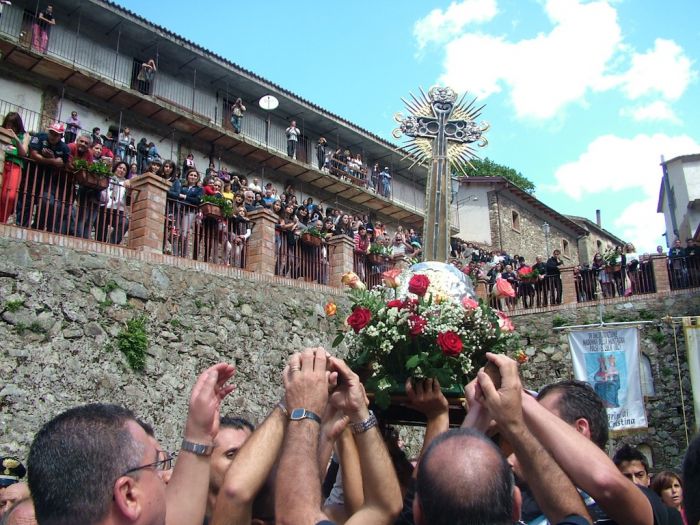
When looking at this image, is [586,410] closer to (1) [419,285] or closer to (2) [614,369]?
(1) [419,285]

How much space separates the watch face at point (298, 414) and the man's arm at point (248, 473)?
261 mm

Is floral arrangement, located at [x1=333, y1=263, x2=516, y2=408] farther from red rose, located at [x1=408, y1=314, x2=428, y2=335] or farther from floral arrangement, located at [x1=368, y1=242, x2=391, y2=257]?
floral arrangement, located at [x1=368, y1=242, x2=391, y2=257]

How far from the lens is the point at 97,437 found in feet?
6.59

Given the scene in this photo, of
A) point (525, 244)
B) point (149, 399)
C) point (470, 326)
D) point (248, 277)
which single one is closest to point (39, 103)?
point (248, 277)

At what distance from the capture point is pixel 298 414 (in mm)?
2412

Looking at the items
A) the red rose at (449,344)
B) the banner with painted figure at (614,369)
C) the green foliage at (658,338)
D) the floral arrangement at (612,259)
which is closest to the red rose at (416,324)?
the red rose at (449,344)

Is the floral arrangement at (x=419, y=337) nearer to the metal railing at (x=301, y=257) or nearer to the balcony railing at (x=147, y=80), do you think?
the metal railing at (x=301, y=257)

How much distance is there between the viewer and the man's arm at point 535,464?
2.27m

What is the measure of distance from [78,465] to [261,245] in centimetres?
1041

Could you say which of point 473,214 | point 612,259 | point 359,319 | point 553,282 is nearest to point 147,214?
point 359,319

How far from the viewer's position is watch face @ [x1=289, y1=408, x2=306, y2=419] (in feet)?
7.88

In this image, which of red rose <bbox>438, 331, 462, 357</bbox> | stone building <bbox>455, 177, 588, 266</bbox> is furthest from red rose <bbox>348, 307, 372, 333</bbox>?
stone building <bbox>455, 177, 588, 266</bbox>

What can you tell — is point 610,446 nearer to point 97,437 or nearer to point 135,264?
point 135,264

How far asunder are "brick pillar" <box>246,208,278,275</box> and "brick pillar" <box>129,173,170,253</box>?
2.12m
